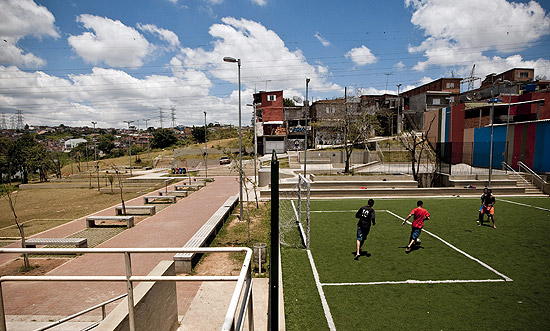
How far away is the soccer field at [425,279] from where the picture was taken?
20.0 feet

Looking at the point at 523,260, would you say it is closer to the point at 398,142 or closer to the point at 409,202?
the point at 409,202

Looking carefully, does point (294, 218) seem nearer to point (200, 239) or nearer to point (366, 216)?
point (200, 239)

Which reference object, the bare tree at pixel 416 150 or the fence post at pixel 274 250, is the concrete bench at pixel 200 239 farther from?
the bare tree at pixel 416 150

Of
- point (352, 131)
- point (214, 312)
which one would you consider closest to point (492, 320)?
point (214, 312)

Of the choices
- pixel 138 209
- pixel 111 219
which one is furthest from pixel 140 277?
pixel 138 209

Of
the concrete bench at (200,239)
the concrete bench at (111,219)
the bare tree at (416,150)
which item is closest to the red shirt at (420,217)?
the concrete bench at (200,239)

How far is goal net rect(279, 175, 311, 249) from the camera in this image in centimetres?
1080

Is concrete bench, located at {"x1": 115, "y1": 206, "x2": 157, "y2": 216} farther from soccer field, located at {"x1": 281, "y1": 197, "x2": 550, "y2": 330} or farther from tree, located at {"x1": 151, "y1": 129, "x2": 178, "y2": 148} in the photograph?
tree, located at {"x1": 151, "y1": 129, "x2": 178, "y2": 148}

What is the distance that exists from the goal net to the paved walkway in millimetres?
4128

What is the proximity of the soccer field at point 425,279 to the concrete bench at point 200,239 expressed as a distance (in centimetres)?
300

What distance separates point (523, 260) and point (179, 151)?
63.2m

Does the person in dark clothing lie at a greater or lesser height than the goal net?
greater

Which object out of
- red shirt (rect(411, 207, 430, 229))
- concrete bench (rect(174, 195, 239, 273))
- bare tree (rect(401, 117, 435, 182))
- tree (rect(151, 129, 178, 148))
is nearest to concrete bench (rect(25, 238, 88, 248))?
concrete bench (rect(174, 195, 239, 273))

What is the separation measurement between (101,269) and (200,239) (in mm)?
3293
